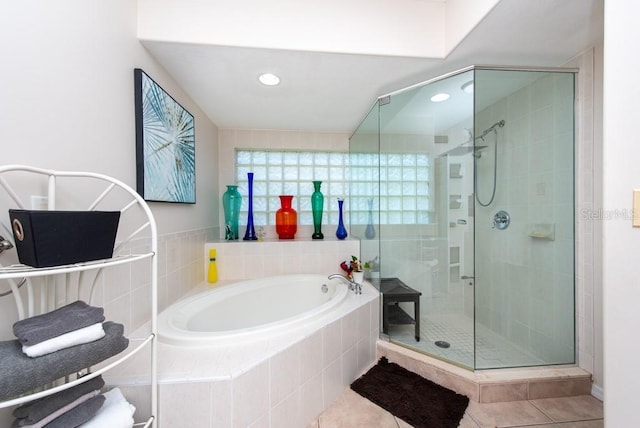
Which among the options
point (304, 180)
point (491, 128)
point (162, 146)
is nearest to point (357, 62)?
point (491, 128)

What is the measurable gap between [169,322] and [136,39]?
4.86 ft

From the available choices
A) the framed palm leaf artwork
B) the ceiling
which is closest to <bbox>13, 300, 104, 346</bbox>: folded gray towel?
the framed palm leaf artwork

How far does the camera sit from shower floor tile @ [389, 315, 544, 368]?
4.92 feet

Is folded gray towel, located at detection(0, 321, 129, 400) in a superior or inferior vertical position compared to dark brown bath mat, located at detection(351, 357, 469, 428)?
superior

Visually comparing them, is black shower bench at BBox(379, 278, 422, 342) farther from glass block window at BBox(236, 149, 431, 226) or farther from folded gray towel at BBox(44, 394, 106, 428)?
folded gray towel at BBox(44, 394, 106, 428)

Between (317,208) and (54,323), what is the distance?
6.91 ft

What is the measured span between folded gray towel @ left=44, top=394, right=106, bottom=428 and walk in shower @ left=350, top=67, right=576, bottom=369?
A: 157 cm

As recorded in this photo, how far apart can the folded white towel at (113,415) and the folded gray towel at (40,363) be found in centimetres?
18

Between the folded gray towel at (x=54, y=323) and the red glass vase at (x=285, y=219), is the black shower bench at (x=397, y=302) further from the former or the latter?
the folded gray towel at (x=54, y=323)

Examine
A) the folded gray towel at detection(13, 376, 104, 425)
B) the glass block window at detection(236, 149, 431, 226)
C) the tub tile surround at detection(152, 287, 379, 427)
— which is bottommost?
the tub tile surround at detection(152, 287, 379, 427)

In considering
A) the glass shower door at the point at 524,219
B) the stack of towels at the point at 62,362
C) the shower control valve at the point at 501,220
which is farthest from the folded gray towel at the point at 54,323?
the shower control valve at the point at 501,220

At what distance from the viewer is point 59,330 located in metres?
0.56

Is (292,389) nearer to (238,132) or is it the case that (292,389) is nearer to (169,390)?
(169,390)

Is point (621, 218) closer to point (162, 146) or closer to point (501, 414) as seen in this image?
point (501, 414)
